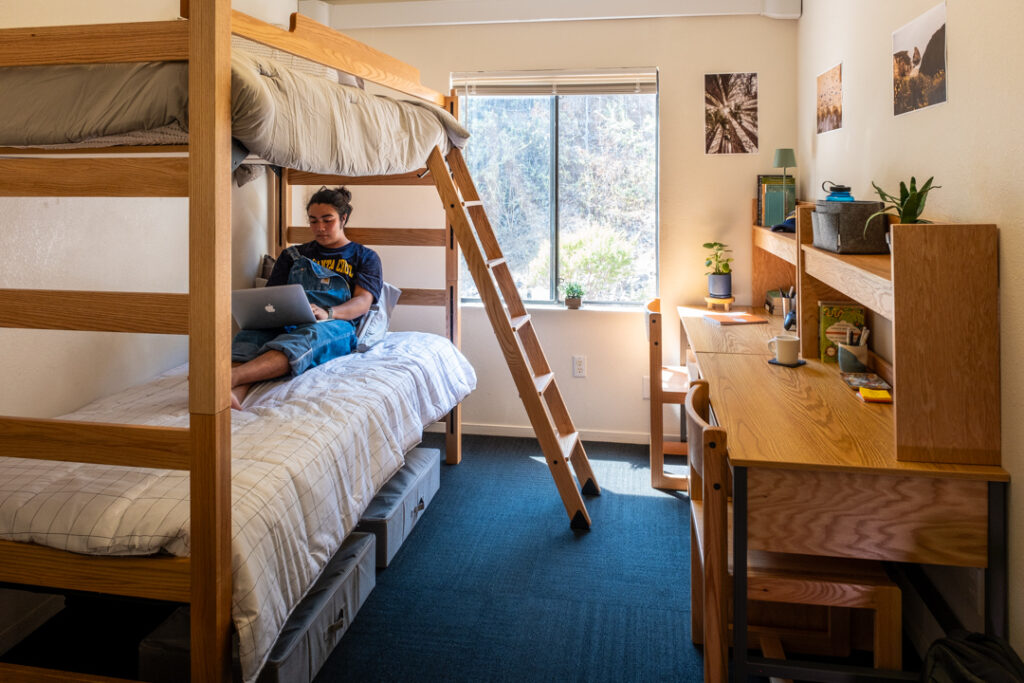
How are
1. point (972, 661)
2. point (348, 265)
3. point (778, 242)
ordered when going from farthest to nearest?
point (348, 265), point (778, 242), point (972, 661)

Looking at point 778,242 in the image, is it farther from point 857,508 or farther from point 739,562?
point 739,562

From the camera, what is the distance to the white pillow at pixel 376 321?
11.0ft

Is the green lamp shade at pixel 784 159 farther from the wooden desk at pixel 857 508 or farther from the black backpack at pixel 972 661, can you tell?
the black backpack at pixel 972 661

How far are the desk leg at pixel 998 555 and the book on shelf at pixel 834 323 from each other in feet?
3.27

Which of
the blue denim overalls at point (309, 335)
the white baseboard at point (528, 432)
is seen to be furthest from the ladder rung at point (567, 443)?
the blue denim overalls at point (309, 335)

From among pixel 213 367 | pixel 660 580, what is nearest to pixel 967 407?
pixel 660 580

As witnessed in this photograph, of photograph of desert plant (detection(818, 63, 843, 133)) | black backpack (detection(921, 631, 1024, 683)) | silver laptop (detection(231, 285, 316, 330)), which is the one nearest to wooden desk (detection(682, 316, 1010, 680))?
black backpack (detection(921, 631, 1024, 683))

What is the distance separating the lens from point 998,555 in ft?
4.93

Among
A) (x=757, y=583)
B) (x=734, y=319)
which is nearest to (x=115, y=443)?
(x=757, y=583)

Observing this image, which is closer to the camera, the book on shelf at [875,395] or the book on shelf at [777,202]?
the book on shelf at [875,395]

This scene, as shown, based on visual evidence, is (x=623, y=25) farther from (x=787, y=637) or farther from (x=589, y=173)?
(x=787, y=637)

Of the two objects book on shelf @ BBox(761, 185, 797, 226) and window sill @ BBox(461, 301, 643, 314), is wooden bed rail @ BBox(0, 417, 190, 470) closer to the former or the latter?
window sill @ BBox(461, 301, 643, 314)

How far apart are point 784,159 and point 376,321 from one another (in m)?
2.02

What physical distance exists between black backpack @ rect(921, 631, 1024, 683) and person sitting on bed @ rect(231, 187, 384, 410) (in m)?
2.20
